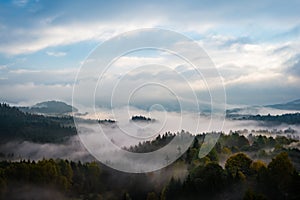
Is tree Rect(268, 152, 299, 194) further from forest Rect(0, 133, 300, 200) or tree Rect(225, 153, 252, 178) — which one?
tree Rect(225, 153, 252, 178)

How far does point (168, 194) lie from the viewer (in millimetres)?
73062

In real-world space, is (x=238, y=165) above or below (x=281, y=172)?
below

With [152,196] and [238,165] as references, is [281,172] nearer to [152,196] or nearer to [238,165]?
[238,165]

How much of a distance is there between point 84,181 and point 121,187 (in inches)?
485

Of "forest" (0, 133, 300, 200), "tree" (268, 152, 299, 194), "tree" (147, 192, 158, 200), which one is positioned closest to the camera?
"tree" (268, 152, 299, 194)

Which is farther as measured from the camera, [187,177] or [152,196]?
[152,196]

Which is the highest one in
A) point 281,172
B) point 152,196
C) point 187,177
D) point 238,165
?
point 281,172

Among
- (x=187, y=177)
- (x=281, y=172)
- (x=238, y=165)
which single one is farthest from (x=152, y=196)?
(x=281, y=172)

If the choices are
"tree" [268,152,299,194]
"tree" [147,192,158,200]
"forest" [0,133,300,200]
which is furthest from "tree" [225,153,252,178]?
"tree" [147,192,158,200]

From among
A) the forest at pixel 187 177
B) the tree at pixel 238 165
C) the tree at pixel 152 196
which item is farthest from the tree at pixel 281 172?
the tree at pixel 152 196

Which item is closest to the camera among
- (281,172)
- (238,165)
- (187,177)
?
(281,172)

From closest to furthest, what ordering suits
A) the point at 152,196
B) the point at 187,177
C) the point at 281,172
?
1. the point at 281,172
2. the point at 187,177
3. the point at 152,196

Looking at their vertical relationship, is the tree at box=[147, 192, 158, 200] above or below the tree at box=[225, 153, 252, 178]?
below

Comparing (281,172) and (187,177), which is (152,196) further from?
(281,172)
